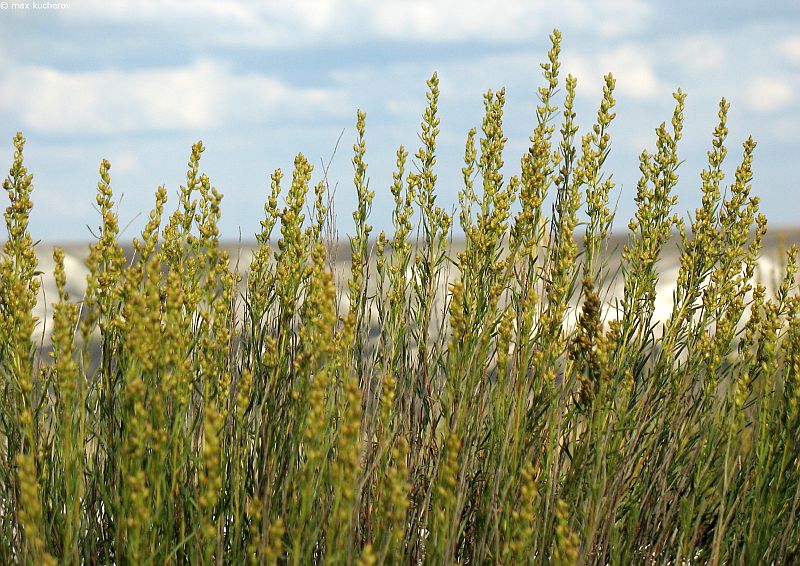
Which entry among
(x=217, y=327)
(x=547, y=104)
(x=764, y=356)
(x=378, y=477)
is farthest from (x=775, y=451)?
(x=217, y=327)

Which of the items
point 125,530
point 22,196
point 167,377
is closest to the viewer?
point 167,377

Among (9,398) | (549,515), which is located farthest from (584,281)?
(9,398)

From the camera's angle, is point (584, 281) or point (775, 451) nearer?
point (584, 281)

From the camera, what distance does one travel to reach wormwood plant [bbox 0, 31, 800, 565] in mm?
1939

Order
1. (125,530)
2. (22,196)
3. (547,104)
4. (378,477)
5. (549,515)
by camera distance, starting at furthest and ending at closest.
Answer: (547,104) < (22,196) < (378,477) < (549,515) < (125,530)

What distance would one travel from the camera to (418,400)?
9.33 ft

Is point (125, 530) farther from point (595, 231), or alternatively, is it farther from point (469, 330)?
point (595, 231)

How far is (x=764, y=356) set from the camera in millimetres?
2621

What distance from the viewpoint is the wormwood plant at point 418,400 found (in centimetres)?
194

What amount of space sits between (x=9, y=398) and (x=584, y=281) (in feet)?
5.35

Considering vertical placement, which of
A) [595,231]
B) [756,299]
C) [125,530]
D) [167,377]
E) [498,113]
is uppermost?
[498,113]

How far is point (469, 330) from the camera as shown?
237cm

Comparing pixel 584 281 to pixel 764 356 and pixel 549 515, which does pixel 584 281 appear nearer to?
pixel 549 515

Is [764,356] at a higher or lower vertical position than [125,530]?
higher
